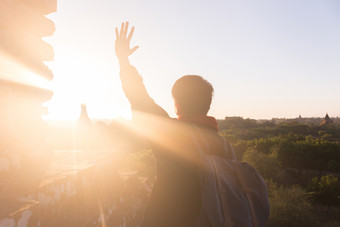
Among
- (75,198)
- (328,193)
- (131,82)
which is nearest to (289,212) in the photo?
(328,193)

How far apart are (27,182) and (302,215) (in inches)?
510

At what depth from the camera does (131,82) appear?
1.51m

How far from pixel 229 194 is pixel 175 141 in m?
0.43

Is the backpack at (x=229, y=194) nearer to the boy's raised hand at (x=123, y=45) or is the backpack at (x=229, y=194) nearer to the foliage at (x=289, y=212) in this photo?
the boy's raised hand at (x=123, y=45)

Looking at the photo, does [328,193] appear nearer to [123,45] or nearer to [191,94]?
[191,94]

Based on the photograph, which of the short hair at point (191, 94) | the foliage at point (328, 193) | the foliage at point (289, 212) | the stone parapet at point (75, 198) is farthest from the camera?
the foliage at point (328, 193)

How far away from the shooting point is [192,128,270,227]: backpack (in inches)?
49.0

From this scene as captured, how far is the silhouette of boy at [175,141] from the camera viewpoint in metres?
1.28

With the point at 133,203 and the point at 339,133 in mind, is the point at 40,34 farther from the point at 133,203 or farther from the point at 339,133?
the point at 339,133

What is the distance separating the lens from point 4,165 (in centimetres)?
213

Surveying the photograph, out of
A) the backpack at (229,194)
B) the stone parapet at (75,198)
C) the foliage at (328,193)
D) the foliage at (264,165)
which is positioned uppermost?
the backpack at (229,194)

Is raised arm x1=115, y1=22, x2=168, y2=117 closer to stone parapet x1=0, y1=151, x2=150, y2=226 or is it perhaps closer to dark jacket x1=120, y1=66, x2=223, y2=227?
dark jacket x1=120, y1=66, x2=223, y2=227

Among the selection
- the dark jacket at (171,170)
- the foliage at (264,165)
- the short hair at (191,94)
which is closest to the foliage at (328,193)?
the foliage at (264,165)

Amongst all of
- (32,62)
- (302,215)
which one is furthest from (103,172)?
(302,215)
